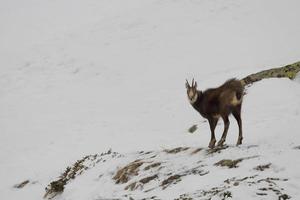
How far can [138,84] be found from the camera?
2731cm

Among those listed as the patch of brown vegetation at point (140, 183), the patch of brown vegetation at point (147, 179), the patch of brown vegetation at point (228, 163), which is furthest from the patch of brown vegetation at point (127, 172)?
the patch of brown vegetation at point (228, 163)

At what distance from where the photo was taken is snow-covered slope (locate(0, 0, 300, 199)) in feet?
48.7

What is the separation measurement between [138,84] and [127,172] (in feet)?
53.9

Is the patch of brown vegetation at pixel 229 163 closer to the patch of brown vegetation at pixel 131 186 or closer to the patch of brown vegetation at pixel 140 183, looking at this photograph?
the patch of brown vegetation at pixel 140 183

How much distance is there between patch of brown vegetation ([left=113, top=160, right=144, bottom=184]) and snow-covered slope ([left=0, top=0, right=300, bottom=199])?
48cm

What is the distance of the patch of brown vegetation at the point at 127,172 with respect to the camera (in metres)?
10.9

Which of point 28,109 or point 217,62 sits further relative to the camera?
point 217,62

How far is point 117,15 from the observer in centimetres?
3847

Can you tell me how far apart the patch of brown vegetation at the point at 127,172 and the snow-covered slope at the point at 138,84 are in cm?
48

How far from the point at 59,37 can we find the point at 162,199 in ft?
102

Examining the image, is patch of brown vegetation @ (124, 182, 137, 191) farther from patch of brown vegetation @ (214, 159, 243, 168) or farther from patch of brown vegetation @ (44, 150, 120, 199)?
patch of brown vegetation @ (44, 150, 120, 199)

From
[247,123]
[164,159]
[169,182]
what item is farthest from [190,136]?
[169,182]

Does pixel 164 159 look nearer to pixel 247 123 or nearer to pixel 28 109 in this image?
pixel 247 123

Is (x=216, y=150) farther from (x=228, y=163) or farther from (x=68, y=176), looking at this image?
(x=68, y=176)
